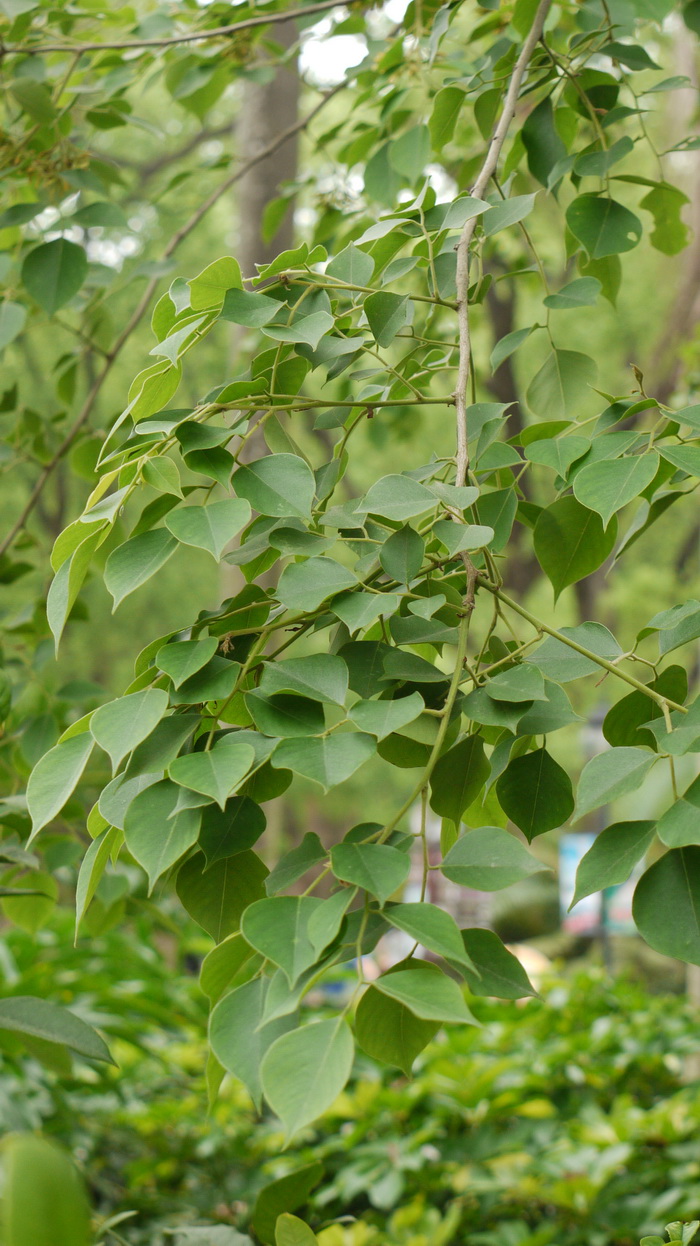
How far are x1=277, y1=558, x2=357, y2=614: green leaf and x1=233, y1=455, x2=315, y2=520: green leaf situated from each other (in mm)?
33

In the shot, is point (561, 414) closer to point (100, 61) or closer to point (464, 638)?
point (464, 638)

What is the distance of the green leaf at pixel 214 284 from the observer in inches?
26.7

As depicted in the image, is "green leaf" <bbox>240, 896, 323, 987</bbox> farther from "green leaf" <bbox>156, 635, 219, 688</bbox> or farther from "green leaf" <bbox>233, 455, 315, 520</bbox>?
"green leaf" <bbox>233, 455, 315, 520</bbox>

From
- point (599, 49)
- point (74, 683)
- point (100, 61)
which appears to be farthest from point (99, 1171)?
point (599, 49)

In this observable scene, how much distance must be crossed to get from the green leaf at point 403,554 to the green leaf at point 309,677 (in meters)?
0.07

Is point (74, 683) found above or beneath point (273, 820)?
above

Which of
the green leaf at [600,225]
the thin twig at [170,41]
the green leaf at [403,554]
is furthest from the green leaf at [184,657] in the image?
the thin twig at [170,41]

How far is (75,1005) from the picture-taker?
2.56m

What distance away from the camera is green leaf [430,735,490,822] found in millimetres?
663

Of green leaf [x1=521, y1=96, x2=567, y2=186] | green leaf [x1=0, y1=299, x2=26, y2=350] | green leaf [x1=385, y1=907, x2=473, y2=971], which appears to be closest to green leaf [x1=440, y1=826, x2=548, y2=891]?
green leaf [x1=385, y1=907, x2=473, y2=971]

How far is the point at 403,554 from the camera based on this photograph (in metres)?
0.63

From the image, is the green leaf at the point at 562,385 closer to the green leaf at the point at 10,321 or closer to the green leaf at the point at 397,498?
the green leaf at the point at 397,498

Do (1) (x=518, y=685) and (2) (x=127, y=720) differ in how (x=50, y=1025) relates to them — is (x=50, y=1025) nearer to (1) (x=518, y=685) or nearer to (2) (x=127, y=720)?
(2) (x=127, y=720)

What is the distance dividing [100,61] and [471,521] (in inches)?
43.5
